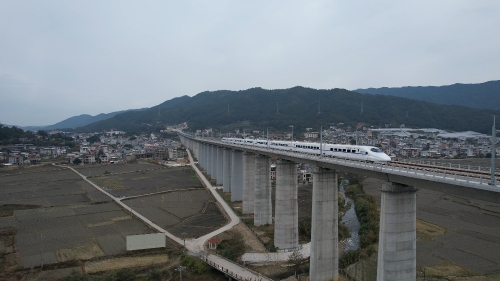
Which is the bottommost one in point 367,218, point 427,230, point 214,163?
point 427,230

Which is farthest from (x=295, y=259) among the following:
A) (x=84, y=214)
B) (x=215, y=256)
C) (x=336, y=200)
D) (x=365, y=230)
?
(x=84, y=214)

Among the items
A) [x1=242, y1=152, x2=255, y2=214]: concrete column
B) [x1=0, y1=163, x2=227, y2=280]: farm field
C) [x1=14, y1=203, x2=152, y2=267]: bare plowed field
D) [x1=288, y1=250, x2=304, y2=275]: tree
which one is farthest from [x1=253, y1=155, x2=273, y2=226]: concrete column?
[x1=14, y1=203, x2=152, y2=267]: bare plowed field

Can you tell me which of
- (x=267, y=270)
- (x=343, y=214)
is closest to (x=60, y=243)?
(x=267, y=270)

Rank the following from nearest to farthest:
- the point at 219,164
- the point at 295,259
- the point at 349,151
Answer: the point at 295,259 → the point at 349,151 → the point at 219,164

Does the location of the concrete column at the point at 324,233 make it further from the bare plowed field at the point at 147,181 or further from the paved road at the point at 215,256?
the bare plowed field at the point at 147,181

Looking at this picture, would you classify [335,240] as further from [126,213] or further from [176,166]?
[176,166]

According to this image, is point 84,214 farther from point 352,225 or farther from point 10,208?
point 352,225
